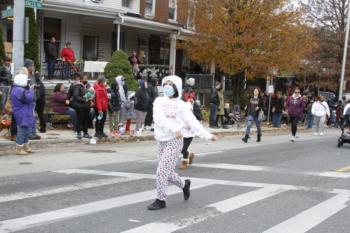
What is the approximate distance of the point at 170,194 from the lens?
819 cm

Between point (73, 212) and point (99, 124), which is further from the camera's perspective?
point (99, 124)

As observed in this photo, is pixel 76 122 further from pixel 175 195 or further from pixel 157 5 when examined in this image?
pixel 157 5

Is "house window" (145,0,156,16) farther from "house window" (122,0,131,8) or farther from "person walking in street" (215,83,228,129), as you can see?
"person walking in street" (215,83,228,129)

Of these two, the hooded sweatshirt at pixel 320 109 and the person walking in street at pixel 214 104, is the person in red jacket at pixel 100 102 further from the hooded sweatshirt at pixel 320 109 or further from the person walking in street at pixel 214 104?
the hooded sweatshirt at pixel 320 109

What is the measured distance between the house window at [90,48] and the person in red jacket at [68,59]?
366 centimetres

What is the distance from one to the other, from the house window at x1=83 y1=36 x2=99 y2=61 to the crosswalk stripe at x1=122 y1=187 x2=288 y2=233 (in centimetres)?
1769

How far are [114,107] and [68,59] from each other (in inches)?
249

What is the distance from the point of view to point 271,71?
2600 cm

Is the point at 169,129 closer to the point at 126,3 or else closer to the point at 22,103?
the point at 22,103

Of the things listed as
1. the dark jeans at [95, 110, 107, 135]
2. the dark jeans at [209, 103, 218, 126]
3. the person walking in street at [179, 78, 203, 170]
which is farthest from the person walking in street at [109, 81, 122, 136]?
the dark jeans at [209, 103, 218, 126]

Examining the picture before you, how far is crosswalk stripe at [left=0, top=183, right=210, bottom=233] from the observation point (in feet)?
20.0

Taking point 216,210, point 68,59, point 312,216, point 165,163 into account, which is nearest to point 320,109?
point 68,59

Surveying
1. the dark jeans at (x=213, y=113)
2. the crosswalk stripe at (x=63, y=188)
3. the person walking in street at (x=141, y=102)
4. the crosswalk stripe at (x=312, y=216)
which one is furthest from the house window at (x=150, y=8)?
the crosswalk stripe at (x=312, y=216)

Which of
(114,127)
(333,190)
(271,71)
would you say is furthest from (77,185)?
(271,71)
